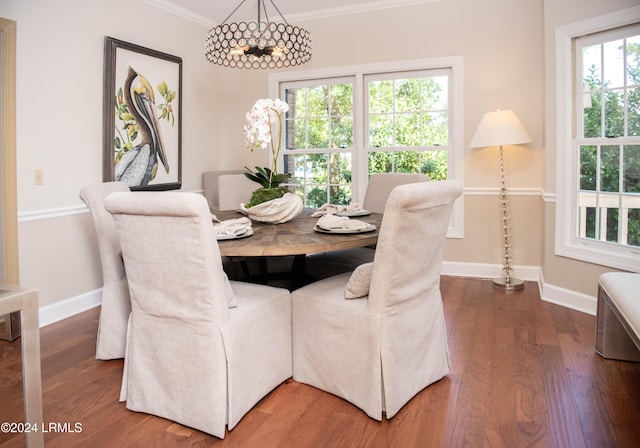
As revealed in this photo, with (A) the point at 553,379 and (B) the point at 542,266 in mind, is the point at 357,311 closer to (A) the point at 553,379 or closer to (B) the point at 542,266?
(A) the point at 553,379

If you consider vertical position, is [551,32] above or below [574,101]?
above

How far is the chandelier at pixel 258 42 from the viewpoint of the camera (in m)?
2.94

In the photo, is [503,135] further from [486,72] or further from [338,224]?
[338,224]

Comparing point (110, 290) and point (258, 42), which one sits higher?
point (258, 42)

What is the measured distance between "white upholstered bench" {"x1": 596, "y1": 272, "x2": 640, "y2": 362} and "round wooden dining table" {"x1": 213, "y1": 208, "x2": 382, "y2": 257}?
120 centimetres

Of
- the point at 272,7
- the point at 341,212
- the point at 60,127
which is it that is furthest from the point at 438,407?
the point at 272,7

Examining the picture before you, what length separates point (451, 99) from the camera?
4543 mm

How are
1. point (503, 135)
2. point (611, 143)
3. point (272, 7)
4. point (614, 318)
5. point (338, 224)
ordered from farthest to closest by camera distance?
1. point (272, 7)
2. point (503, 135)
3. point (611, 143)
4. point (614, 318)
5. point (338, 224)

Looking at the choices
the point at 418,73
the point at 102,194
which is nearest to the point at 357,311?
the point at 102,194

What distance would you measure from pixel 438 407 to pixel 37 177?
9.54 ft

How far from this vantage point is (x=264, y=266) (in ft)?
10.1

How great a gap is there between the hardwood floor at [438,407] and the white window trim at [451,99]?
1.83 metres

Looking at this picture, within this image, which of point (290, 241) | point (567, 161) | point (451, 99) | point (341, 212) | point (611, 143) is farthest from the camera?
point (451, 99)

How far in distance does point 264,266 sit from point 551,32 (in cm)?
275
